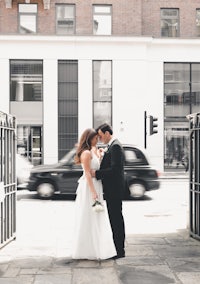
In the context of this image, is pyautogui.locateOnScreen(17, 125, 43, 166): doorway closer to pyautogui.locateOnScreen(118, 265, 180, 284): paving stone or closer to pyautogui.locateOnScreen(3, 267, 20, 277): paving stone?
pyautogui.locateOnScreen(3, 267, 20, 277): paving stone

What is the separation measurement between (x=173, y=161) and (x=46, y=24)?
1096 centimetres

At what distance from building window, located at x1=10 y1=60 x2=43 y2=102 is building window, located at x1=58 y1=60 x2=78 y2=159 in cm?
129

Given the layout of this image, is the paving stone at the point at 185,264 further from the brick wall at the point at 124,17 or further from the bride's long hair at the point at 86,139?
the brick wall at the point at 124,17

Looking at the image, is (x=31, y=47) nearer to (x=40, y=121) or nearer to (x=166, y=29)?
(x=40, y=121)

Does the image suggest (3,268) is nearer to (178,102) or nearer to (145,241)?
(145,241)

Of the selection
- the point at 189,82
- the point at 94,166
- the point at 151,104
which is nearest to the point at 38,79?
the point at 151,104

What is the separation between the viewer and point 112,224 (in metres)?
6.99

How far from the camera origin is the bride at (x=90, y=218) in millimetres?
6668

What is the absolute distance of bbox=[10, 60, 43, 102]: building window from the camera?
27.9 meters

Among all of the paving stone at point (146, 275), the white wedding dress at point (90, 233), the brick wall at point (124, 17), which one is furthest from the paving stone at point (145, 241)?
the brick wall at point (124, 17)

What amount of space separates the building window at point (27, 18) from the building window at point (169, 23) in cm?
766

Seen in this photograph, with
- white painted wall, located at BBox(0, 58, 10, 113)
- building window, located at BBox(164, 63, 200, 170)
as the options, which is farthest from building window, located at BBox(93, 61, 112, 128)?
white painted wall, located at BBox(0, 58, 10, 113)

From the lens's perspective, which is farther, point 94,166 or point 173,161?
point 173,161

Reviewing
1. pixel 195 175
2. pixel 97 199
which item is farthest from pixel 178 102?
pixel 97 199
